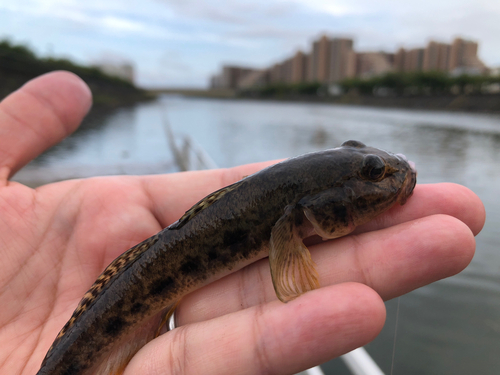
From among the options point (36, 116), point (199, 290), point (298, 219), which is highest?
point (36, 116)

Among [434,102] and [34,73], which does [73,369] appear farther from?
[434,102]

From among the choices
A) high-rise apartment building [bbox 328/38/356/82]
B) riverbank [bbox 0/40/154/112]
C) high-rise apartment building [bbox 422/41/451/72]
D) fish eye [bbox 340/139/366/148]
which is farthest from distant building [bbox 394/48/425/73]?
fish eye [bbox 340/139/366/148]

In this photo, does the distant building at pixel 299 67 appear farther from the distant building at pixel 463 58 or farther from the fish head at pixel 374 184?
the fish head at pixel 374 184

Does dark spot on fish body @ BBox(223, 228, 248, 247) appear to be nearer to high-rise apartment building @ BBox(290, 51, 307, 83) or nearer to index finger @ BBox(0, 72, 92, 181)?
index finger @ BBox(0, 72, 92, 181)

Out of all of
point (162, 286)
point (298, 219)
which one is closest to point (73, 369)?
point (162, 286)

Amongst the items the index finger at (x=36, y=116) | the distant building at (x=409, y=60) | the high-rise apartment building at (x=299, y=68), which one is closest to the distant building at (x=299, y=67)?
the high-rise apartment building at (x=299, y=68)

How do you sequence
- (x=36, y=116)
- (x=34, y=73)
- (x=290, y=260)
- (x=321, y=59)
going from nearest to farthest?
(x=290, y=260), (x=36, y=116), (x=34, y=73), (x=321, y=59)

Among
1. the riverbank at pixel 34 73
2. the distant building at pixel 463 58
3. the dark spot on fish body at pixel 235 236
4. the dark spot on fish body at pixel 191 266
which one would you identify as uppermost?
the distant building at pixel 463 58

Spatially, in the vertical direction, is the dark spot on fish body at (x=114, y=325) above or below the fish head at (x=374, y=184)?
below

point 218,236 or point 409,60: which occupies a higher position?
point 409,60
